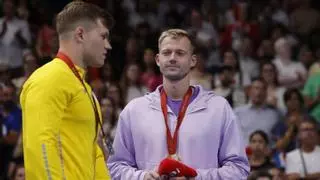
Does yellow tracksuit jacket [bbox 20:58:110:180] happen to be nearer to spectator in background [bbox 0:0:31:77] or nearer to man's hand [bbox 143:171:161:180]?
man's hand [bbox 143:171:161:180]

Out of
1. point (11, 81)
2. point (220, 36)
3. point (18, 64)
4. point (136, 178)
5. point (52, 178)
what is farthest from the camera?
point (220, 36)

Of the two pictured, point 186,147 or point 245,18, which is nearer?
point 186,147

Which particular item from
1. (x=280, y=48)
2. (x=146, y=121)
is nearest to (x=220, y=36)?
(x=280, y=48)

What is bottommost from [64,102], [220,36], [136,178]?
[136,178]

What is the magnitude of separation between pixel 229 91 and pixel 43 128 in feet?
25.6

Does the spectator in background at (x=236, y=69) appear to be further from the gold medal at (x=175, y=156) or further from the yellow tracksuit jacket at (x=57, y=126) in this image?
the yellow tracksuit jacket at (x=57, y=126)

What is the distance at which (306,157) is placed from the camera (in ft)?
35.4

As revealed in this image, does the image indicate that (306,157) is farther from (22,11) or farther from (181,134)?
(22,11)

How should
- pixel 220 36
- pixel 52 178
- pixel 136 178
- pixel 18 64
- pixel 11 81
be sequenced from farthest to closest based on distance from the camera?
1. pixel 220 36
2. pixel 18 64
3. pixel 11 81
4. pixel 136 178
5. pixel 52 178

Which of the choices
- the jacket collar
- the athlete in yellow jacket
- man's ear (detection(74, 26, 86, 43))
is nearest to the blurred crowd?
the jacket collar

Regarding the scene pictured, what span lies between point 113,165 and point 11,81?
21.3 ft

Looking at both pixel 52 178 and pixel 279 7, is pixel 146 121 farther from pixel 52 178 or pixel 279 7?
pixel 279 7

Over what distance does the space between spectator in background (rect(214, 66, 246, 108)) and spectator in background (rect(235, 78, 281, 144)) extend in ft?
2.04

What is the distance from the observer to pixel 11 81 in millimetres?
12969
